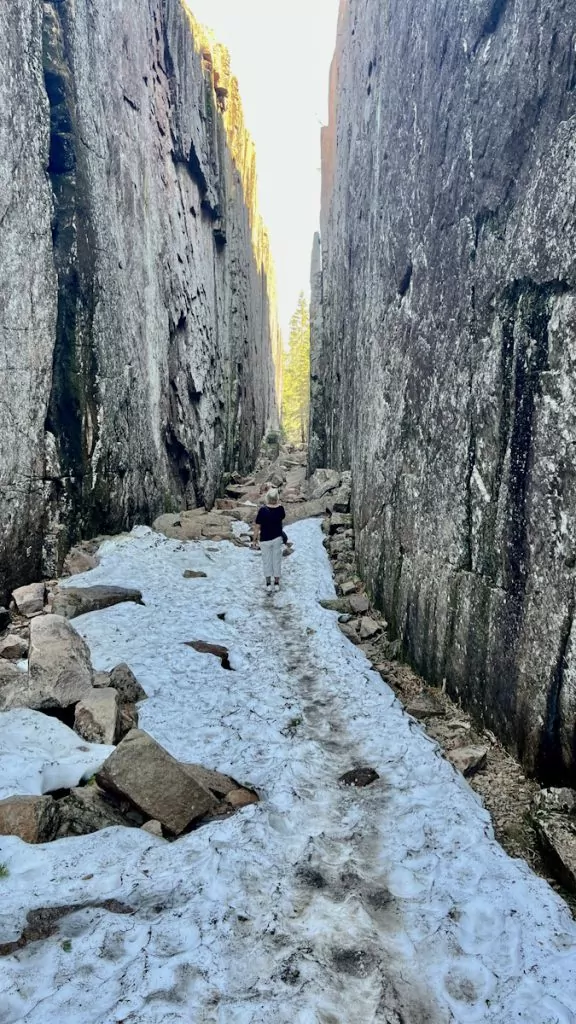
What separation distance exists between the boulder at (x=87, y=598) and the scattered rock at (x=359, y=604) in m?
3.86

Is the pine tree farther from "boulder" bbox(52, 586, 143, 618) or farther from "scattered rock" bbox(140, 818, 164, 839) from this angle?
"scattered rock" bbox(140, 818, 164, 839)

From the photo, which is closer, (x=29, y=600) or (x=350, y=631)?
(x=29, y=600)

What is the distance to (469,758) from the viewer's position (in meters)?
5.60

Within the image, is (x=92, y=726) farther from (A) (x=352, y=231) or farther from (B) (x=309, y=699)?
(A) (x=352, y=231)

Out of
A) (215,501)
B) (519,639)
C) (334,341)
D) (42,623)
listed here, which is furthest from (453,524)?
(334,341)

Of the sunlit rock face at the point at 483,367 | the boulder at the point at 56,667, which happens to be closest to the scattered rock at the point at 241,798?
the boulder at the point at 56,667

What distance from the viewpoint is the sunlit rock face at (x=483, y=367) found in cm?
502

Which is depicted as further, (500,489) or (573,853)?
(500,489)

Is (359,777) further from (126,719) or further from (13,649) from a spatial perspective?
(13,649)

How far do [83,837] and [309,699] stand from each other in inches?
134

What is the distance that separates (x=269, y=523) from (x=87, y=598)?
382 cm

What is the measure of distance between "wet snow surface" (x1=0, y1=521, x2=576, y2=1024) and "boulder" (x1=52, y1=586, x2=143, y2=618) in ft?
11.1

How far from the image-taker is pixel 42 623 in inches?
291

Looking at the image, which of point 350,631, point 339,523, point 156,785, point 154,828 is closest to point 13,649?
point 156,785
